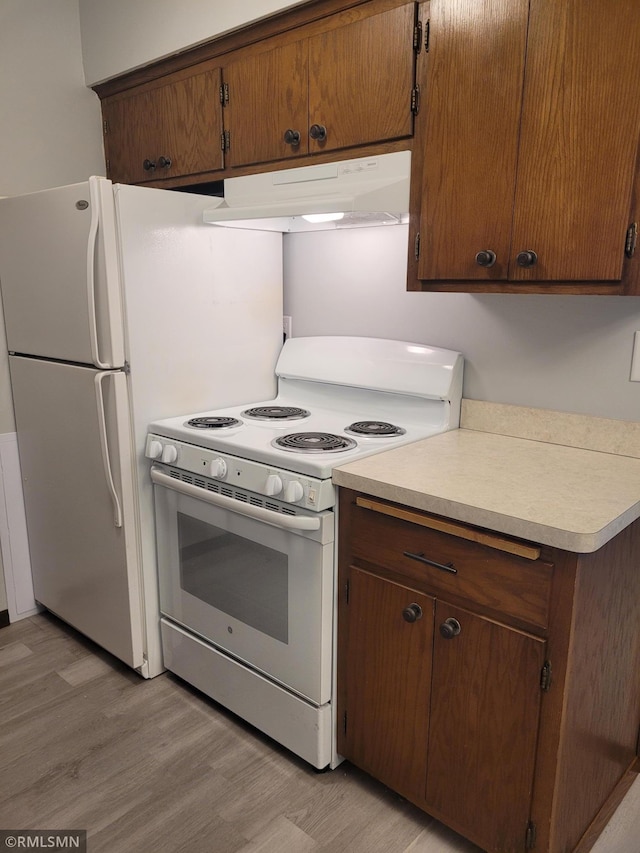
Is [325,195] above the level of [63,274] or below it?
above

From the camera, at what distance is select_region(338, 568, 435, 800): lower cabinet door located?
1.57 metres

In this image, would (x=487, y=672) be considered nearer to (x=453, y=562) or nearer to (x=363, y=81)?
(x=453, y=562)

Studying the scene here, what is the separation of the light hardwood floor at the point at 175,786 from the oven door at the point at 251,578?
274mm

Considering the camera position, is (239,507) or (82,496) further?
(82,496)

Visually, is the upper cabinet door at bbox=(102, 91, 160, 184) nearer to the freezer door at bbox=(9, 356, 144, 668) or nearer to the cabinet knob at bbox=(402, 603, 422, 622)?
the freezer door at bbox=(9, 356, 144, 668)

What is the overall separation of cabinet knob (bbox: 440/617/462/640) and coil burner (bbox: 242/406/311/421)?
95 cm

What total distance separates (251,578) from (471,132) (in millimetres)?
1369

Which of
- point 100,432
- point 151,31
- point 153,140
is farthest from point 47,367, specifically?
point 151,31

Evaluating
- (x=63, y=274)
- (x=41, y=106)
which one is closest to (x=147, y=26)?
(x=41, y=106)

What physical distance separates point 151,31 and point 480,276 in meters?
1.61

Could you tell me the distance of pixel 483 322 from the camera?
2012mm

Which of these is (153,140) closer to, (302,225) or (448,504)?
(302,225)

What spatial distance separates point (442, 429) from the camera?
6.72 ft

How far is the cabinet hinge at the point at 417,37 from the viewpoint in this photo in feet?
5.37
